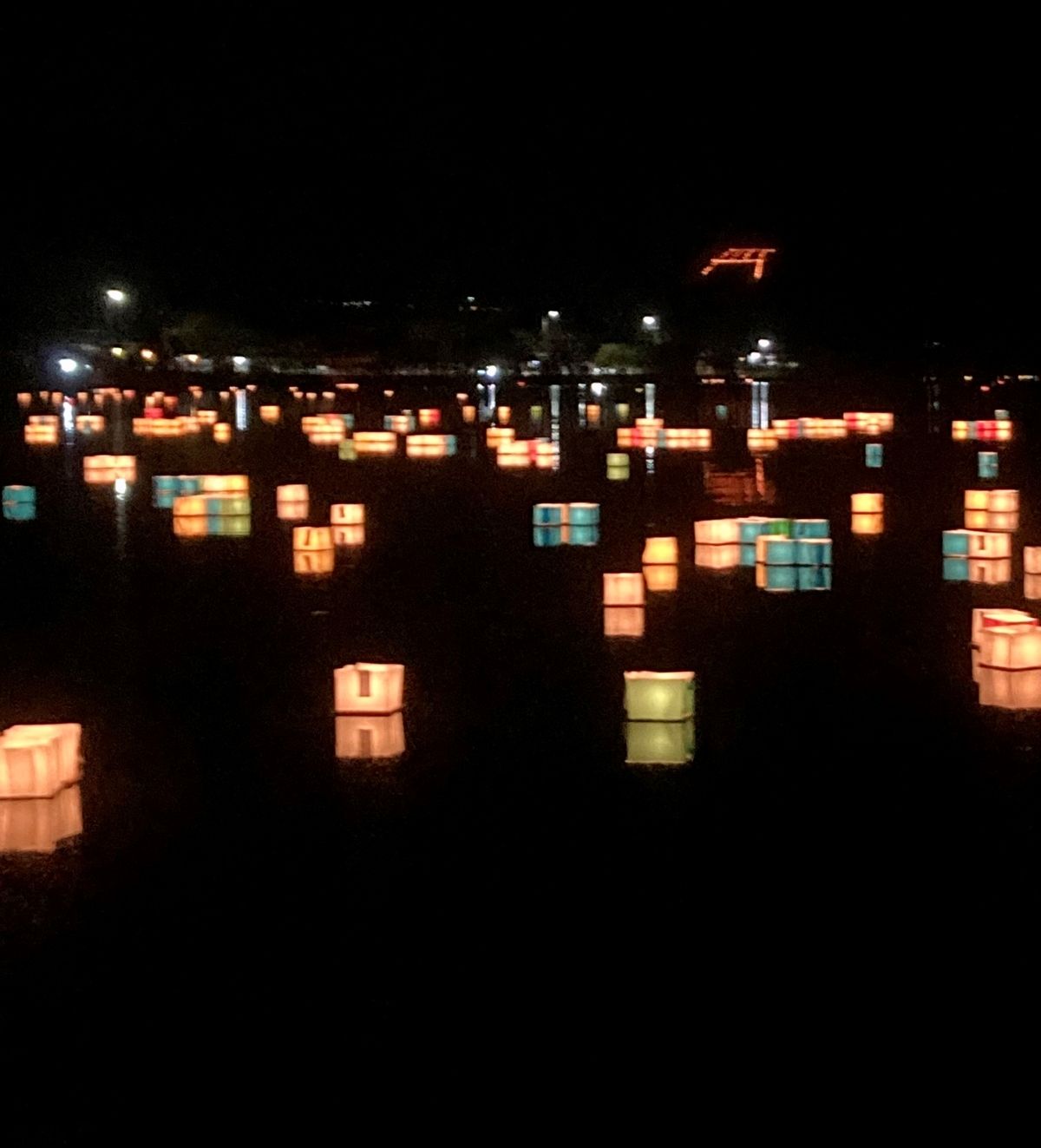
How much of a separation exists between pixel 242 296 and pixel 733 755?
244 feet

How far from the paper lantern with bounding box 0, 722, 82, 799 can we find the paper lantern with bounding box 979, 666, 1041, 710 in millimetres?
4845

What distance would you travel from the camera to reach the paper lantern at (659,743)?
8.21m

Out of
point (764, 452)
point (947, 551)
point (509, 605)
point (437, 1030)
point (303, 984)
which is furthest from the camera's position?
point (764, 452)

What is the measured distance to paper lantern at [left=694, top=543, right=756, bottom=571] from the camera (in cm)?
1472

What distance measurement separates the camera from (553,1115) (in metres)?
4.50

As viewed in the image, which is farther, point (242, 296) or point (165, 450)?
point (242, 296)

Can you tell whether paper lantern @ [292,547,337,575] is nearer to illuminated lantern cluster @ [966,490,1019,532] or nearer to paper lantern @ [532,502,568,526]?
paper lantern @ [532,502,568,526]

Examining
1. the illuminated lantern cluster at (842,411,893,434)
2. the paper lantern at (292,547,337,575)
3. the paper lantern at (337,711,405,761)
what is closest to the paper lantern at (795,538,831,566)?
the paper lantern at (292,547,337,575)

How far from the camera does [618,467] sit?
83.1 feet

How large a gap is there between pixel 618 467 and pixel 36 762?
61.7 ft

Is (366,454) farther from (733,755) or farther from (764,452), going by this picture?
(733,755)

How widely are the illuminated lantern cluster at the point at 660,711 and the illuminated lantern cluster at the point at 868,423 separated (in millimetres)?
28057

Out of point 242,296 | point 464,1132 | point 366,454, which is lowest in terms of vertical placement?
point 464,1132

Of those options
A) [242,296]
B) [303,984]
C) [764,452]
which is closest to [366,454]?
[764,452]
